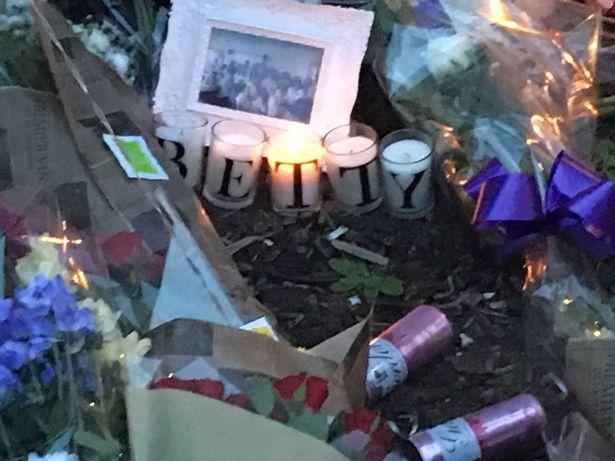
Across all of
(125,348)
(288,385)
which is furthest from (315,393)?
(125,348)

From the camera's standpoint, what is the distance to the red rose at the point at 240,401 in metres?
0.79

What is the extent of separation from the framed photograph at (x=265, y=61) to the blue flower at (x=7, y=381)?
1.15 m

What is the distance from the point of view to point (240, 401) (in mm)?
792

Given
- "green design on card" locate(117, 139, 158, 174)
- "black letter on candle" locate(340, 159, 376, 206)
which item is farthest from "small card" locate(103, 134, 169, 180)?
"black letter on candle" locate(340, 159, 376, 206)

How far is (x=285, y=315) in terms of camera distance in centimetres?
154

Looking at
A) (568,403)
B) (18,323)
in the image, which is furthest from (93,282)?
(568,403)

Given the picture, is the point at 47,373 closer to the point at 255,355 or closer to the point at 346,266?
the point at 255,355

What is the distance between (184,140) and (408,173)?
0.40 meters

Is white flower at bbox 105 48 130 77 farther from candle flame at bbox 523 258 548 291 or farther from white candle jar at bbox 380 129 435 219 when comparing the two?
candle flame at bbox 523 258 548 291

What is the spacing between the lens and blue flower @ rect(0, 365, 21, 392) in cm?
72

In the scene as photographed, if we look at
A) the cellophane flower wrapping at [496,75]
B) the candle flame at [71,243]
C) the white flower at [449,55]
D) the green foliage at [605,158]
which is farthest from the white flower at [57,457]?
the green foliage at [605,158]

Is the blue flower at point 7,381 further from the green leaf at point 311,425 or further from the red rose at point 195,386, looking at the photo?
the green leaf at point 311,425

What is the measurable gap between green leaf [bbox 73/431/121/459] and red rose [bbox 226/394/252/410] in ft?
0.31

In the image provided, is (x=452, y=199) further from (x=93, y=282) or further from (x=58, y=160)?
(x=93, y=282)
